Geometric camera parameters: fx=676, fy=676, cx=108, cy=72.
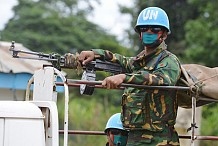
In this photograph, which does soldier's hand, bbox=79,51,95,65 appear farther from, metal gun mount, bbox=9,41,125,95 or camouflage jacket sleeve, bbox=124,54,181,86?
camouflage jacket sleeve, bbox=124,54,181,86

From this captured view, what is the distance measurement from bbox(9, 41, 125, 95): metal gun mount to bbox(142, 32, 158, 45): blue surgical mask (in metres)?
0.47

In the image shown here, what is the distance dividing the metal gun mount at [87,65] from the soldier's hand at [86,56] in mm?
34

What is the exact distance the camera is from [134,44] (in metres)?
26.9

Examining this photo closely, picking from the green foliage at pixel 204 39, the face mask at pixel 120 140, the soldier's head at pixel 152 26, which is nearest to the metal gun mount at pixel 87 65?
the soldier's head at pixel 152 26

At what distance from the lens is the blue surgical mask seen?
5.21 m

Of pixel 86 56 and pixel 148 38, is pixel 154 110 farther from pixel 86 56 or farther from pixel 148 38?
pixel 86 56

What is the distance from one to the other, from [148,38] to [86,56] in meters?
0.55

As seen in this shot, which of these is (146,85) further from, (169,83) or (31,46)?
(31,46)

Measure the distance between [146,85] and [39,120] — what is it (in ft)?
2.65

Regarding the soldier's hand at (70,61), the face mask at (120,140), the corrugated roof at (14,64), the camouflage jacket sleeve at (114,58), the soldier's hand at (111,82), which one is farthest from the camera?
the corrugated roof at (14,64)

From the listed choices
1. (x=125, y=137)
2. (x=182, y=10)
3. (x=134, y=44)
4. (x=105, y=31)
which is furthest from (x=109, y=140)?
(x=105, y=31)

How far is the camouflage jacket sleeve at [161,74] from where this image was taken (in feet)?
15.8

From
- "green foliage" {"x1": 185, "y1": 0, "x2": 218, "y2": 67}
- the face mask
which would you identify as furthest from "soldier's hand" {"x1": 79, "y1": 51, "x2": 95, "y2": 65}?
"green foliage" {"x1": 185, "y1": 0, "x2": 218, "y2": 67}

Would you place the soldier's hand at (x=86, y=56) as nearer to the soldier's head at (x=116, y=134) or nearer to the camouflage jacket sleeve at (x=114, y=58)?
the camouflage jacket sleeve at (x=114, y=58)
